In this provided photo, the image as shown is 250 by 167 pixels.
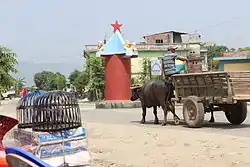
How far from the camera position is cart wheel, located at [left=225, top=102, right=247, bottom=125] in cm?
1445

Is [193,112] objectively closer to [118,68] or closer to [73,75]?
[118,68]

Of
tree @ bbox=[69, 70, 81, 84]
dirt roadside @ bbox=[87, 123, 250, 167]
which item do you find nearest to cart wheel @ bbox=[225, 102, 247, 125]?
dirt roadside @ bbox=[87, 123, 250, 167]

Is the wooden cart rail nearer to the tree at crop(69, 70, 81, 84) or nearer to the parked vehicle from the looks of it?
the parked vehicle

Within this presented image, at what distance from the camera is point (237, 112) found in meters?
14.6

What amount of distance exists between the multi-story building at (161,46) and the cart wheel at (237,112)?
35541 mm

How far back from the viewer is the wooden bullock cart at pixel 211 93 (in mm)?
12641

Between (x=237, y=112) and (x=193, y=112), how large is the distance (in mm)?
1657

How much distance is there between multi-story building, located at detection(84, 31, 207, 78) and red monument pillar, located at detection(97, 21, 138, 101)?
2316 centimetres

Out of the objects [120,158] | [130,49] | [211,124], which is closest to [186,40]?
[130,49]

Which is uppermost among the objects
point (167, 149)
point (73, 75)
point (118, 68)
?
point (73, 75)

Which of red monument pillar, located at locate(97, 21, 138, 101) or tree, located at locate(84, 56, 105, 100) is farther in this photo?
tree, located at locate(84, 56, 105, 100)

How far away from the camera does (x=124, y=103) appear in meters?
26.5

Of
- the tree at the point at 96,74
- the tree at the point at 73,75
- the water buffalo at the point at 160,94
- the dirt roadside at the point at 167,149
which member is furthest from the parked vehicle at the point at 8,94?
the tree at the point at 73,75

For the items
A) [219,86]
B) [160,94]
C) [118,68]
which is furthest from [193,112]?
[118,68]
